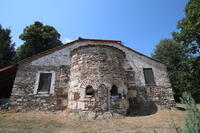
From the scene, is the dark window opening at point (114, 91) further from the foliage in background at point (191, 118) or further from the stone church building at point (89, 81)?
the foliage in background at point (191, 118)

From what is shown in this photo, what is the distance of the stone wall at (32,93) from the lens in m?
7.20

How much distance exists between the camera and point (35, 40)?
1728 cm

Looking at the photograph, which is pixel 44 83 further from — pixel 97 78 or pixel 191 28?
pixel 191 28

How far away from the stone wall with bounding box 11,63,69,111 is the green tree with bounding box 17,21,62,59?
10.4 m

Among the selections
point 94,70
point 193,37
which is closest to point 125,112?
point 94,70

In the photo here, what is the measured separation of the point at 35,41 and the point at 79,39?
1160cm

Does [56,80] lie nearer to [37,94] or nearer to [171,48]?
[37,94]

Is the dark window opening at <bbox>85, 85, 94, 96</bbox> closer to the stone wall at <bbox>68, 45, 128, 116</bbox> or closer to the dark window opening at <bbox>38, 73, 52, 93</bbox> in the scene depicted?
the stone wall at <bbox>68, 45, 128, 116</bbox>

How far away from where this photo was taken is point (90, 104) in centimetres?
581

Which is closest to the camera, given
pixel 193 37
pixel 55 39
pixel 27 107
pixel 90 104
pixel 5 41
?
pixel 90 104

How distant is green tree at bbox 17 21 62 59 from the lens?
649 inches

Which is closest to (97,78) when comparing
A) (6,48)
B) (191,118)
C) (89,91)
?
(89,91)

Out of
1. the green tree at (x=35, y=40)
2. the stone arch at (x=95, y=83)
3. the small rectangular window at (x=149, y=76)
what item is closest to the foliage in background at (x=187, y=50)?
the small rectangular window at (x=149, y=76)

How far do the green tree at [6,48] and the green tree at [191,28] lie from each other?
796 inches
